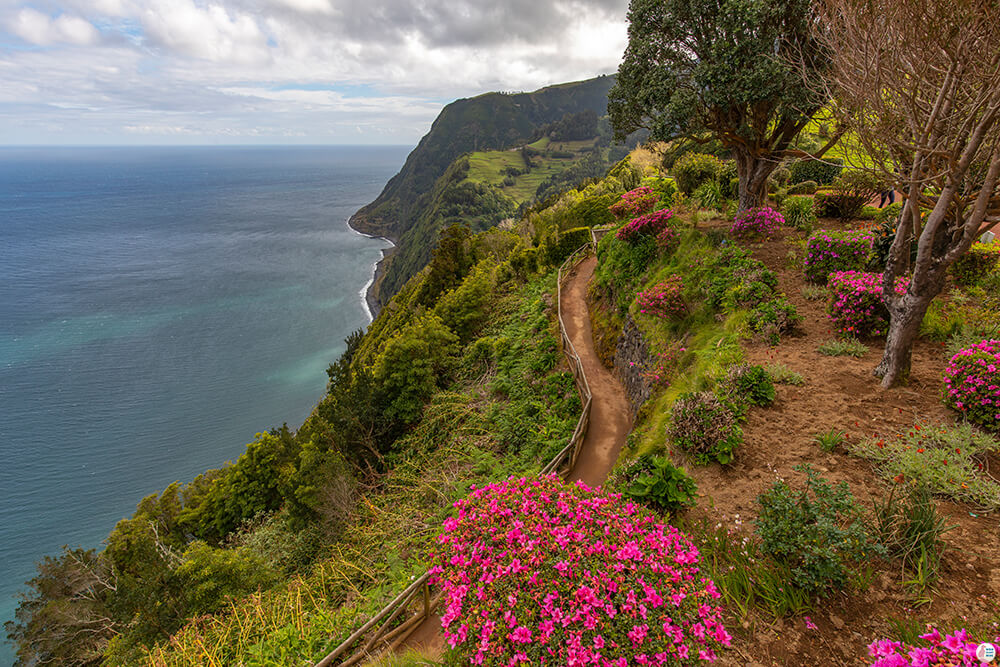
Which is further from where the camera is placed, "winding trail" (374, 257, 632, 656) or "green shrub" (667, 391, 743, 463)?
"green shrub" (667, 391, 743, 463)

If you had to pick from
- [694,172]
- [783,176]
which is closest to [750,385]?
[694,172]

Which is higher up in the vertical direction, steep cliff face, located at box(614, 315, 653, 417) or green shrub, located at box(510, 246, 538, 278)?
green shrub, located at box(510, 246, 538, 278)

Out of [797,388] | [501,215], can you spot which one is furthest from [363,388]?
[501,215]

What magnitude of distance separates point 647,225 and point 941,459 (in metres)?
10.4

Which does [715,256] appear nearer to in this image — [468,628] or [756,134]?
[756,134]

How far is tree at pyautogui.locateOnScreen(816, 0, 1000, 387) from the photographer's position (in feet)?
15.2

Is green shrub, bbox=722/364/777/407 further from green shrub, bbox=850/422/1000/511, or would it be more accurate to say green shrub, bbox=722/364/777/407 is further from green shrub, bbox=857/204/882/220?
green shrub, bbox=857/204/882/220

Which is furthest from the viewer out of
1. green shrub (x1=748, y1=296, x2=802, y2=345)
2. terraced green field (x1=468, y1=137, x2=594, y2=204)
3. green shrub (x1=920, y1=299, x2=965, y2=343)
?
terraced green field (x1=468, y1=137, x2=594, y2=204)

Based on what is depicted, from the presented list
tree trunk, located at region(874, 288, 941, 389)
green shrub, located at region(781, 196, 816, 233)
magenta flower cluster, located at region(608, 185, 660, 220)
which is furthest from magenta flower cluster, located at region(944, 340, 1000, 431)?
magenta flower cluster, located at region(608, 185, 660, 220)

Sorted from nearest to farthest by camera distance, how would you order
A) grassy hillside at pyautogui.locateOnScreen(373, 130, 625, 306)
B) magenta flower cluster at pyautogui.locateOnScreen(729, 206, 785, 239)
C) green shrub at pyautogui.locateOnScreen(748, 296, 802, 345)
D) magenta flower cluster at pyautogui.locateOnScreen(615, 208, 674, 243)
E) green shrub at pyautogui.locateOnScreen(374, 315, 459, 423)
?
green shrub at pyautogui.locateOnScreen(748, 296, 802, 345)
magenta flower cluster at pyautogui.locateOnScreen(729, 206, 785, 239)
magenta flower cluster at pyautogui.locateOnScreen(615, 208, 674, 243)
green shrub at pyautogui.locateOnScreen(374, 315, 459, 423)
grassy hillside at pyautogui.locateOnScreen(373, 130, 625, 306)

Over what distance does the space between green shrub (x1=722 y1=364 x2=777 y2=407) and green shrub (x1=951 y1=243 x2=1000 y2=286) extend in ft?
18.8

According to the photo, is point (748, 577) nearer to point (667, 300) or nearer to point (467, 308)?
point (667, 300)

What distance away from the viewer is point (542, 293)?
1978cm

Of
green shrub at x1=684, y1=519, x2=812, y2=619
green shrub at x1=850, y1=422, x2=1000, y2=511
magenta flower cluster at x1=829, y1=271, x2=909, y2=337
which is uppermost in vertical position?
magenta flower cluster at x1=829, y1=271, x2=909, y2=337
